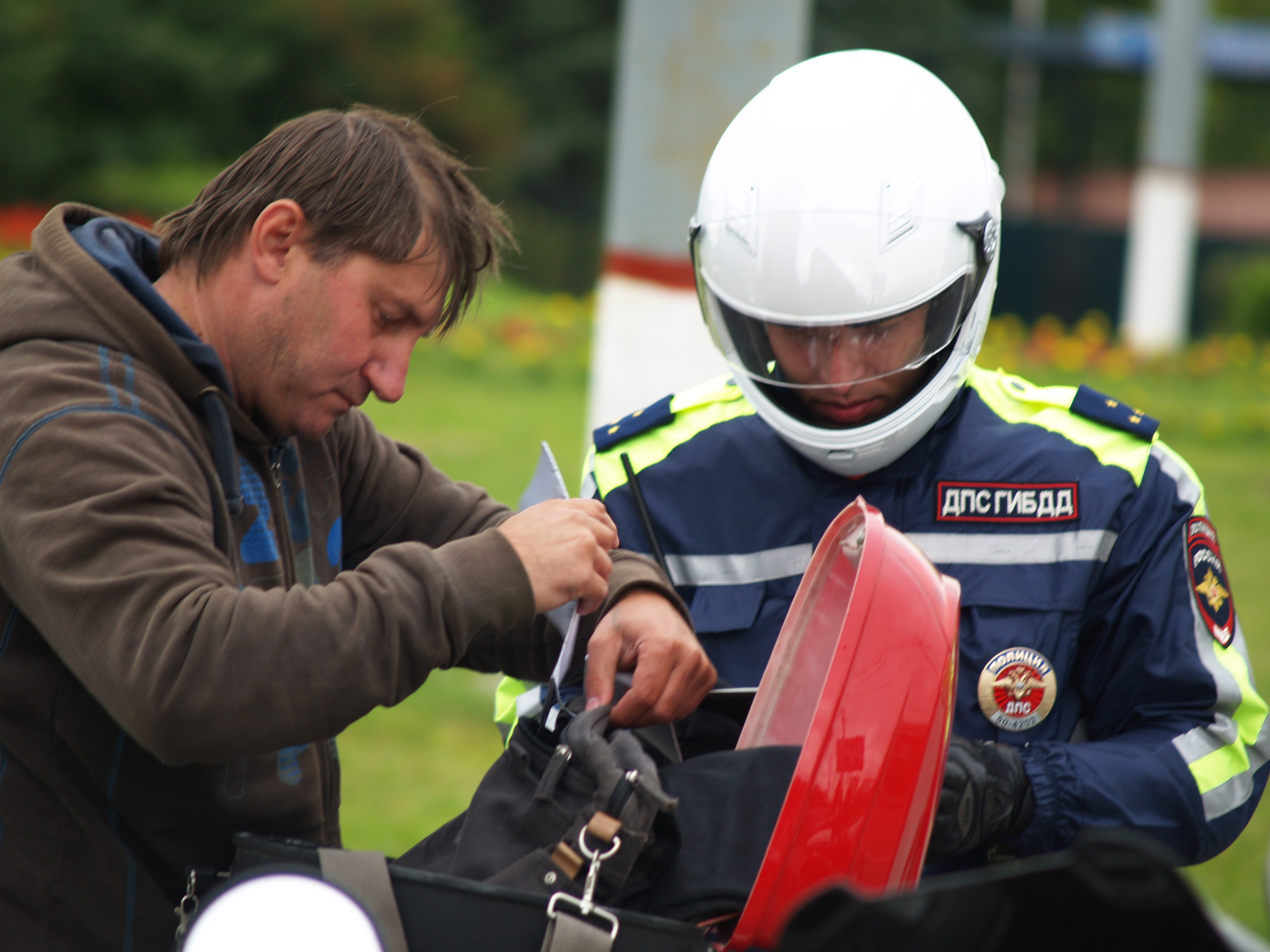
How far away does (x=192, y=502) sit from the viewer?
4.80 feet

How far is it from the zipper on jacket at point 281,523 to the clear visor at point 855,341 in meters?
0.73

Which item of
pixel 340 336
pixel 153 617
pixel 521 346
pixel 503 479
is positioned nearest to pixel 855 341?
Answer: pixel 340 336

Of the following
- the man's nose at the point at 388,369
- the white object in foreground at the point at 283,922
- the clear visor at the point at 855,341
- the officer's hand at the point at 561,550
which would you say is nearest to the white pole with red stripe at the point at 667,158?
the clear visor at the point at 855,341

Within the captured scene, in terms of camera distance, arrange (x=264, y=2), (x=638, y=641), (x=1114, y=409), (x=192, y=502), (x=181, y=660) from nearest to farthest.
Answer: (x=181, y=660), (x=192, y=502), (x=638, y=641), (x=1114, y=409), (x=264, y=2)

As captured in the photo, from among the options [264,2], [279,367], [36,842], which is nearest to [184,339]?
[279,367]

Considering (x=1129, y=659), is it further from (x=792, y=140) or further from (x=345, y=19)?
(x=345, y=19)

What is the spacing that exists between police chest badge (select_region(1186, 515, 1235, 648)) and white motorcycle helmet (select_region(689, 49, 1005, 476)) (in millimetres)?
414

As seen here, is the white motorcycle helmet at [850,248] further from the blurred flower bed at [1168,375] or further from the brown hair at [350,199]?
the blurred flower bed at [1168,375]

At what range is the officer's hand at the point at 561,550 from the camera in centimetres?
152

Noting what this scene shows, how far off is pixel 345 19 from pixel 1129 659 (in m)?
21.2

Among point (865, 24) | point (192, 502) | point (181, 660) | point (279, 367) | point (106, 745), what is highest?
point (865, 24)

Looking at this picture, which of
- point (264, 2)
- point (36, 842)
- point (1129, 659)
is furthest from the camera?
point (264, 2)

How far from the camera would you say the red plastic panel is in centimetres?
131

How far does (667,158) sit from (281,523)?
2204 mm
